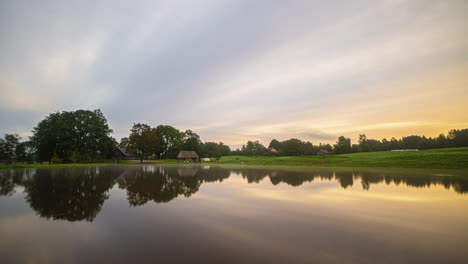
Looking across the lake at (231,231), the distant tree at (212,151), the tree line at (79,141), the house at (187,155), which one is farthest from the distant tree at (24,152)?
the lake at (231,231)

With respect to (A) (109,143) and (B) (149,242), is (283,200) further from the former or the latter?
(A) (109,143)

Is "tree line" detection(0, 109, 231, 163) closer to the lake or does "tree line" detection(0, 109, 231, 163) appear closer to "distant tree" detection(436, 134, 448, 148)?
the lake

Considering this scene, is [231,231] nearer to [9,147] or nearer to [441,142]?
[9,147]

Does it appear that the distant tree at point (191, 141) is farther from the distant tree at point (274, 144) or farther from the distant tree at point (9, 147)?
the distant tree at point (274, 144)

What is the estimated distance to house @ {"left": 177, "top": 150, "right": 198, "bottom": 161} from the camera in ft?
258

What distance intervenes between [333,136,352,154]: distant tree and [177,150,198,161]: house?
217ft

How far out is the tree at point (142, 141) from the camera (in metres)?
69.0

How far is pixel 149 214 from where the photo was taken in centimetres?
734

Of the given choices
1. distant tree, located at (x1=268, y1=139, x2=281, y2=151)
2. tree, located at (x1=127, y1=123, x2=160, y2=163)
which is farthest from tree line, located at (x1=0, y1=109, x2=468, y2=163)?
distant tree, located at (x1=268, y1=139, x2=281, y2=151)

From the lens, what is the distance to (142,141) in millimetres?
68688

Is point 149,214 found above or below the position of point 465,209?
above

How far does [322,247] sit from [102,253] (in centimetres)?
473

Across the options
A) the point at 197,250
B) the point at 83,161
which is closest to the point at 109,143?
the point at 83,161

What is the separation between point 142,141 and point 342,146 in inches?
3386
